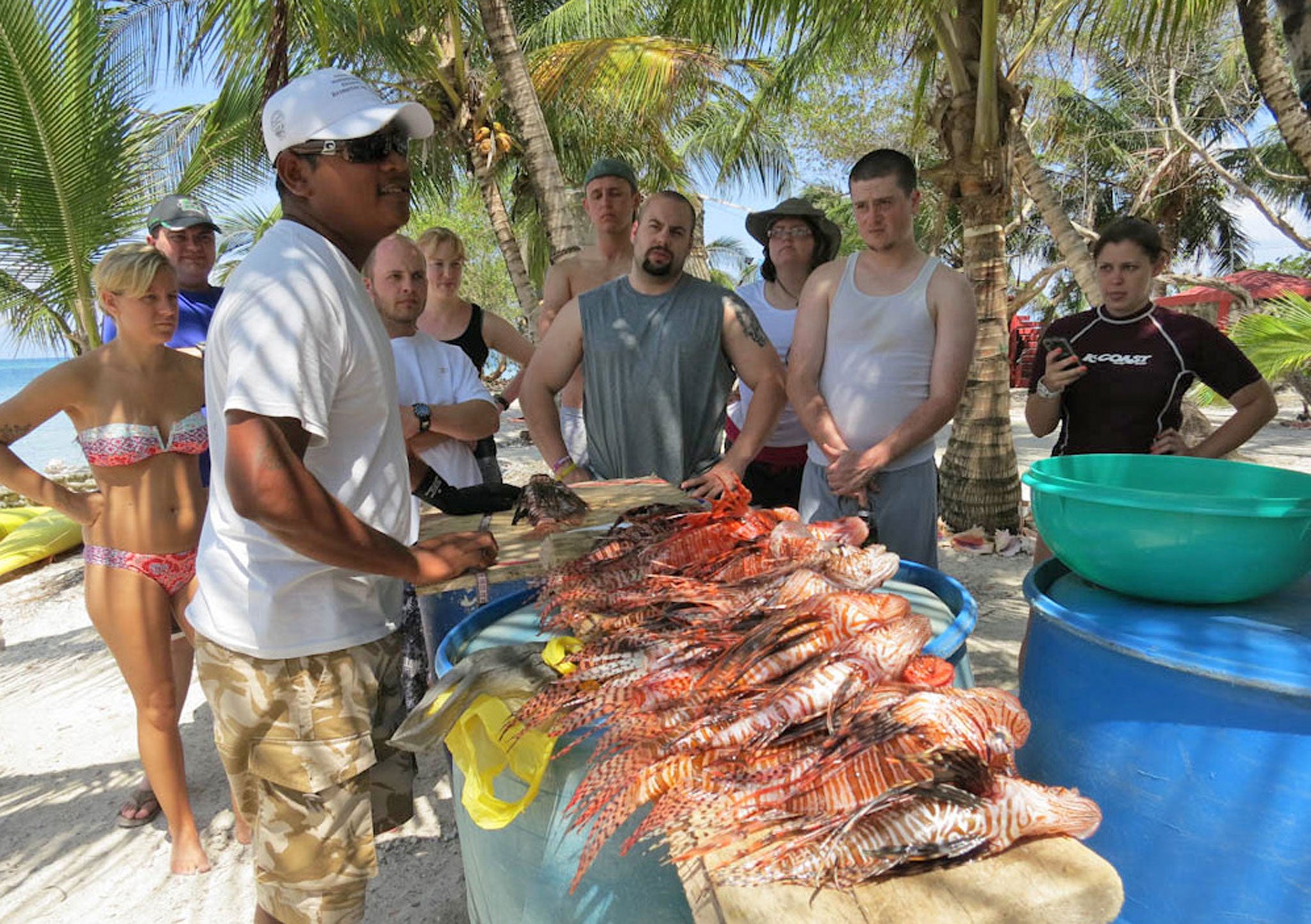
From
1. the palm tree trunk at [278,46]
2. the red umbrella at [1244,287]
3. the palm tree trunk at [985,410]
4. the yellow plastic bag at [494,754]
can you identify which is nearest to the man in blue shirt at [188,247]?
the palm tree trunk at [278,46]

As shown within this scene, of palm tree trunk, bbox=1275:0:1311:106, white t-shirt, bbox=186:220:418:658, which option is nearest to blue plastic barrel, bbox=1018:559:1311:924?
white t-shirt, bbox=186:220:418:658

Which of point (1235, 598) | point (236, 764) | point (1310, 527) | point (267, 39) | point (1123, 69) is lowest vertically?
point (236, 764)

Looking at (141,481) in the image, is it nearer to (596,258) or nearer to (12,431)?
(12,431)

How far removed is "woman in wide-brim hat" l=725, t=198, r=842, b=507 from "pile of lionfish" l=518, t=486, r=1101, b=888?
242cm

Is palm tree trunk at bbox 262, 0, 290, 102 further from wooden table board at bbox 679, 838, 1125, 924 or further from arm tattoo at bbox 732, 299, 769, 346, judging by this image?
wooden table board at bbox 679, 838, 1125, 924

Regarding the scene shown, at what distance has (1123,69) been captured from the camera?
744 inches

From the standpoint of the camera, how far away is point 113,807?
12.3ft

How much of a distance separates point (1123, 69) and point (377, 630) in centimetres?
2288

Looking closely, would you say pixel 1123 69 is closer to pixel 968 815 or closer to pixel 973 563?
pixel 973 563

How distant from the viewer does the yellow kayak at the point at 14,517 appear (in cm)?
895

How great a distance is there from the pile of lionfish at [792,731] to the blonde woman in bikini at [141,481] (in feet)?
7.14

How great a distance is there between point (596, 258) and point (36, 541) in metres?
7.34

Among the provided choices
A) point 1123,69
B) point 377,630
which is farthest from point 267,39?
point 1123,69

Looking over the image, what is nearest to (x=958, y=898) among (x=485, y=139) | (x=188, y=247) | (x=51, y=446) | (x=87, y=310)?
(x=188, y=247)
